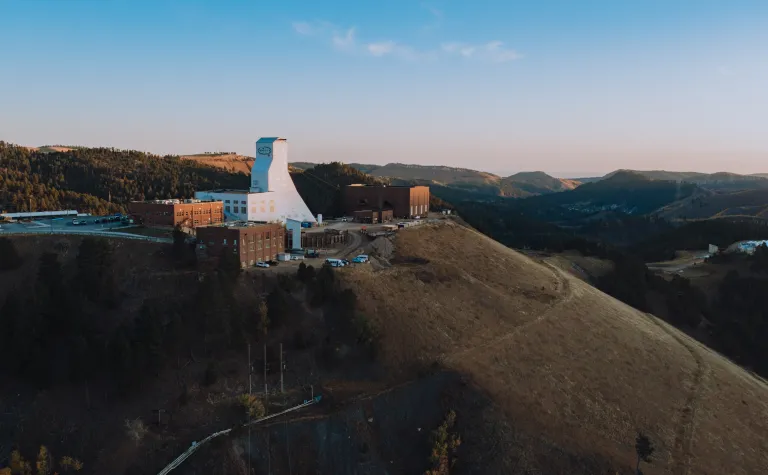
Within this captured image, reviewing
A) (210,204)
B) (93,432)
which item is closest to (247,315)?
(93,432)

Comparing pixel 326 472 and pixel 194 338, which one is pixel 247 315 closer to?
pixel 194 338

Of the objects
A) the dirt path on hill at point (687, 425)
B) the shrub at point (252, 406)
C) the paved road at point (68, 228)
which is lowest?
the dirt path on hill at point (687, 425)

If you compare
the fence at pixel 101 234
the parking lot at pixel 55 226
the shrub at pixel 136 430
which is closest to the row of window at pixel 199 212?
the fence at pixel 101 234

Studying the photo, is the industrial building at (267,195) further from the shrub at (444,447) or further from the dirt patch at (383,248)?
the shrub at (444,447)

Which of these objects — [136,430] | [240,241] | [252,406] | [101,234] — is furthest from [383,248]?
[136,430]

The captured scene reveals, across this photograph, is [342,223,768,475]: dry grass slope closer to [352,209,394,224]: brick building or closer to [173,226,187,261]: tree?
[173,226,187,261]: tree

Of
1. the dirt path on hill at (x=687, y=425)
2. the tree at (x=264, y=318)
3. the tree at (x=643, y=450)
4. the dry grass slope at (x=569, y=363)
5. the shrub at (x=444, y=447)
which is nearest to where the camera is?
the shrub at (x=444, y=447)
